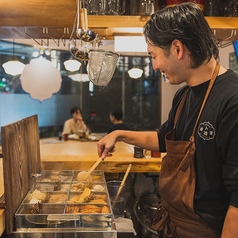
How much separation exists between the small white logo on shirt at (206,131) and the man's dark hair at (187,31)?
0.74 ft

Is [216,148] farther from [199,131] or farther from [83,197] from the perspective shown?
[83,197]

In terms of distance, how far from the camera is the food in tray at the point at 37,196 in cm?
149

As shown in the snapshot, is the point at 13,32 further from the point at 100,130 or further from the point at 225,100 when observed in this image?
the point at 100,130

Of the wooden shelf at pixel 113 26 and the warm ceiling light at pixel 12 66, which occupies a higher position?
the wooden shelf at pixel 113 26

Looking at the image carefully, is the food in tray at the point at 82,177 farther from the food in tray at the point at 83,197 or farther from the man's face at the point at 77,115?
the man's face at the point at 77,115

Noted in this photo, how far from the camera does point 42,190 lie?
5.50 ft

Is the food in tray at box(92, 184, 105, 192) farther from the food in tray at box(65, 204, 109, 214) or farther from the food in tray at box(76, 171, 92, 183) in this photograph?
the food in tray at box(65, 204, 109, 214)

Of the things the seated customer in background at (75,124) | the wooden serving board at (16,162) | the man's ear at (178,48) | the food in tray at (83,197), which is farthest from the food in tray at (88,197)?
the seated customer in background at (75,124)

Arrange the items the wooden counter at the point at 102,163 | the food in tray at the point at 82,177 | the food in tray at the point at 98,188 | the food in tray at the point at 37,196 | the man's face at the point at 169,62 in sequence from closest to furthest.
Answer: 1. the man's face at the point at 169,62
2. the food in tray at the point at 37,196
3. the food in tray at the point at 98,188
4. the food in tray at the point at 82,177
5. the wooden counter at the point at 102,163

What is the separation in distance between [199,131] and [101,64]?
2.42 ft

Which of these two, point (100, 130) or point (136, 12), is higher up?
point (136, 12)

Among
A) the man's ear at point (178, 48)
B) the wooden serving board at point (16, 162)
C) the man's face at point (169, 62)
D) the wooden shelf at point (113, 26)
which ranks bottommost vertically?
the wooden serving board at point (16, 162)

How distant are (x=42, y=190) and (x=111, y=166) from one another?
29.1 inches

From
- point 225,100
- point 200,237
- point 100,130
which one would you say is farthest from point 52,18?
point 100,130
